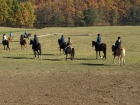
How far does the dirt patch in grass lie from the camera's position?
12516 millimetres

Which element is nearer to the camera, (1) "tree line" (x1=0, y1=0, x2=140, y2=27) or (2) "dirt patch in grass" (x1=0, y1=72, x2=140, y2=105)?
(2) "dirt patch in grass" (x1=0, y1=72, x2=140, y2=105)

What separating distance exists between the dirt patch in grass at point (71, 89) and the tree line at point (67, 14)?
9554 centimetres

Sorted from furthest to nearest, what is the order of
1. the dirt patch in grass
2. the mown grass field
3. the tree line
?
the tree line → the mown grass field → the dirt patch in grass

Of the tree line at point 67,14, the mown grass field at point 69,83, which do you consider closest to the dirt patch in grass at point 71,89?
the mown grass field at point 69,83

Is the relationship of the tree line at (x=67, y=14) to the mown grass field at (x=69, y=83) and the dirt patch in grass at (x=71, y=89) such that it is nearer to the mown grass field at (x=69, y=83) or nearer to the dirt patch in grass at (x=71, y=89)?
the mown grass field at (x=69, y=83)

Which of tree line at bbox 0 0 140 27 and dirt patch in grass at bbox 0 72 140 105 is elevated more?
tree line at bbox 0 0 140 27

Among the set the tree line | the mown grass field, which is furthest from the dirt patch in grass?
the tree line

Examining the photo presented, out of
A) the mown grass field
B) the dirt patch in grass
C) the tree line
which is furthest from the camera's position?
the tree line

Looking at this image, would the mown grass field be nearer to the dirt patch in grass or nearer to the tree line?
the dirt patch in grass

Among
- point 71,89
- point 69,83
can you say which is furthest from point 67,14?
point 71,89

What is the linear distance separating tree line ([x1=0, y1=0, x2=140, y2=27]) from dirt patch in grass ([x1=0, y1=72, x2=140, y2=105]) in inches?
3762

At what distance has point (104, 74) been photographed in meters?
18.5

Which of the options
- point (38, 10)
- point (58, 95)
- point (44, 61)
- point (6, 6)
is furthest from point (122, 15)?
point (58, 95)

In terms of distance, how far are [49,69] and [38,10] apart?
126674mm
